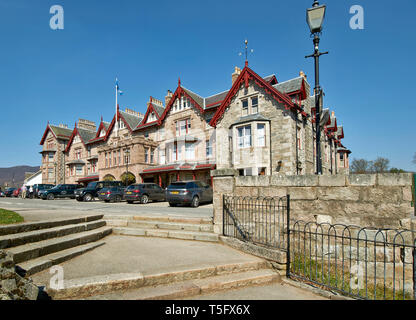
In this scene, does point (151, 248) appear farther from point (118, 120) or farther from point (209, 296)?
point (118, 120)

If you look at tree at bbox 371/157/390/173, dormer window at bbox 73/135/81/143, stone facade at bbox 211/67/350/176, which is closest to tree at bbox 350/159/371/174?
tree at bbox 371/157/390/173

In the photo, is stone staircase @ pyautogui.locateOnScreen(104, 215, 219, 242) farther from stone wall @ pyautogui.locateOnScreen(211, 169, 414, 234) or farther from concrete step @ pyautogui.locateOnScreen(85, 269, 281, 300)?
concrete step @ pyautogui.locateOnScreen(85, 269, 281, 300)

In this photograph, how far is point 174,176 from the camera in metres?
27.2

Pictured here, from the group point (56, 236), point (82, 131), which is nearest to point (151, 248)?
point (56, 236)

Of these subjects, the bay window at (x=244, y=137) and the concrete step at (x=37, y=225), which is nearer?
the concrete step at (x=37, y=225)

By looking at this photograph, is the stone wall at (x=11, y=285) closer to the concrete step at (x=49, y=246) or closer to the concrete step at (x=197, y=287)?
the concrete step at (x=197, y=287)

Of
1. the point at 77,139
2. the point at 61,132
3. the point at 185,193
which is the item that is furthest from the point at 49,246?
the point at 61,132

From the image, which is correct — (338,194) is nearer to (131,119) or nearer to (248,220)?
(248,220)

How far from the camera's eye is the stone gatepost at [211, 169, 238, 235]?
21.9 ft

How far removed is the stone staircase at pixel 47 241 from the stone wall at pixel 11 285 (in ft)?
3.51

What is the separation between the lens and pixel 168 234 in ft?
22.6

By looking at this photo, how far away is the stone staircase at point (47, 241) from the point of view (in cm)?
425

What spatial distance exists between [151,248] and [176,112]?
76.3 feet

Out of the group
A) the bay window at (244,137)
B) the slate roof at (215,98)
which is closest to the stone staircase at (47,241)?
the bay window at (244,137)
